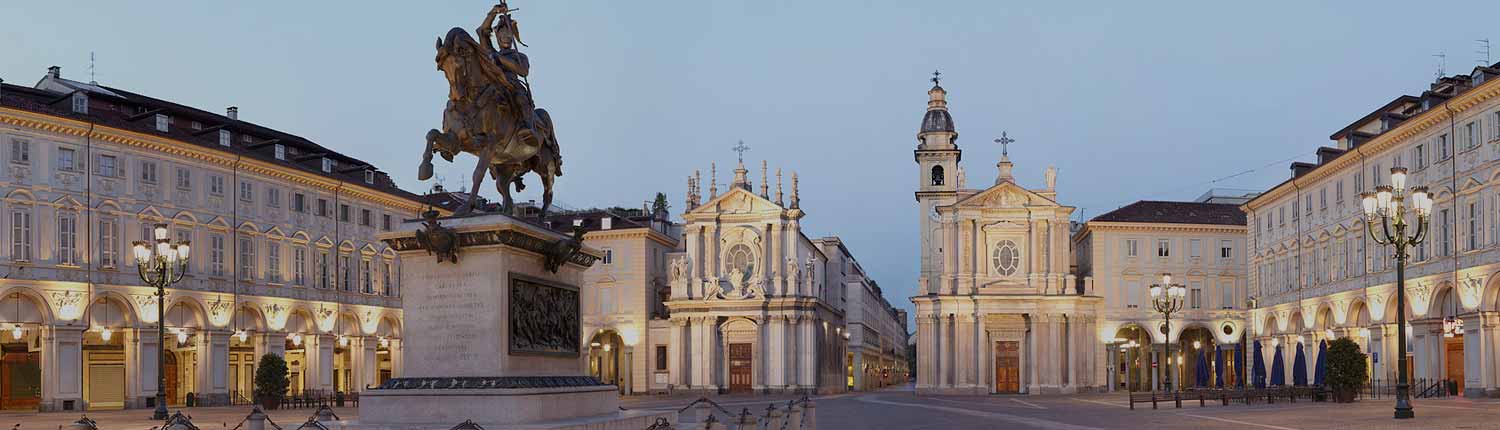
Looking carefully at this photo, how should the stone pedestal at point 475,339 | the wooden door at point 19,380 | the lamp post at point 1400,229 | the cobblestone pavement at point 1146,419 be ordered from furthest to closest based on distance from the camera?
the wooden door at point 19,380 < the cobblestone pavement at point 1146,419 < the lamp post at point 1400,229 < the stone pedestal at point 475,339

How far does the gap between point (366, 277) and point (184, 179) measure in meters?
14.4

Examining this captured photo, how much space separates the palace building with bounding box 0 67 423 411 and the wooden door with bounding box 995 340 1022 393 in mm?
35011

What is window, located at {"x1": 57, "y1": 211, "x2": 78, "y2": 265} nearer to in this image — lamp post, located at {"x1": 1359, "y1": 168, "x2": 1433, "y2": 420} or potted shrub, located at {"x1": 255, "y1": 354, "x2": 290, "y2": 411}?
potted shrub, located at {"x1": 255, "y1": 354, "x2": 290, "y2": 411}

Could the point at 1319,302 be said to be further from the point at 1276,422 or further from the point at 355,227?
the point at 355,227

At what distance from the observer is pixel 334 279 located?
69.7 metres

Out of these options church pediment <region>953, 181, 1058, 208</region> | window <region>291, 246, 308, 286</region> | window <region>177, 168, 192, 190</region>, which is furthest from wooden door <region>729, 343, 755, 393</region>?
window <region>177, 168, 192, 190</region>

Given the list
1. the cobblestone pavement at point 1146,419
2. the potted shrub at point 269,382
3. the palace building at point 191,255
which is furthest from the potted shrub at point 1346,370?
the palace building at point 191,255

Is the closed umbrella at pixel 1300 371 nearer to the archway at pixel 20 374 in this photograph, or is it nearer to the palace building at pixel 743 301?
the palace building at pixel 743 301

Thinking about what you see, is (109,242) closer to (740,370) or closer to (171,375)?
(171,375)

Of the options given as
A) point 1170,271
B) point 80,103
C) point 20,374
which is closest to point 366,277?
point 20,374

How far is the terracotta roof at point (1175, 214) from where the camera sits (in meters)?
89.4

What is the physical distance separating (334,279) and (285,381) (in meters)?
14.7

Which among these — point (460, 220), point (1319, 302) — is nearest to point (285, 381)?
point (460, 220)

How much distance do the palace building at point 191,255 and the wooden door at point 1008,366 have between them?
35.0 metres
